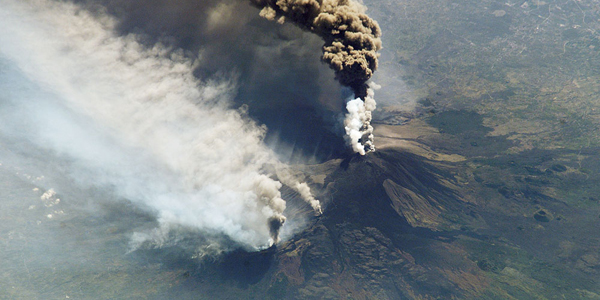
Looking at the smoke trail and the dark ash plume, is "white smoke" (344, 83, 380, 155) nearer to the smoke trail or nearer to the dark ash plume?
the smoke trail

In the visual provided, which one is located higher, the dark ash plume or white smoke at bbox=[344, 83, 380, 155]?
the dark ash plume

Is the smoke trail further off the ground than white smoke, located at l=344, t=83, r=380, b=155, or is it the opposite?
the smoke trail

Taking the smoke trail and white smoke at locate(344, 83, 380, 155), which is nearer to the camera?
the smoke trail

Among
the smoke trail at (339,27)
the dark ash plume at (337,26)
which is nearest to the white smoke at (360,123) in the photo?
the smoke trail at (339,27)

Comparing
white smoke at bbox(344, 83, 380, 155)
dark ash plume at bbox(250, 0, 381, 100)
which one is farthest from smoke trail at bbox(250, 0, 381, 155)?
white smoke at bbox(344, 83, 380, 155)

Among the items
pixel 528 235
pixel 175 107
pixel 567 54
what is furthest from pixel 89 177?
pixel 567 54

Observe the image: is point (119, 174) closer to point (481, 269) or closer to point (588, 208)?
point (481, 269)
